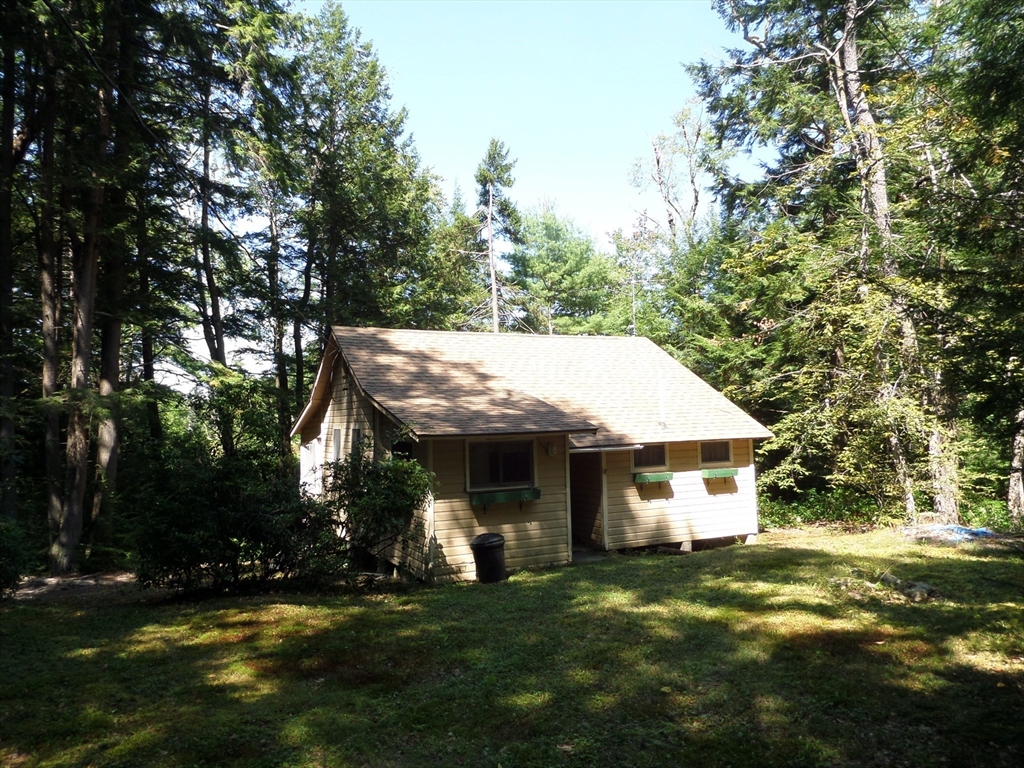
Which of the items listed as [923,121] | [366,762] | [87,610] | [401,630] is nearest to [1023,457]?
[923,121]

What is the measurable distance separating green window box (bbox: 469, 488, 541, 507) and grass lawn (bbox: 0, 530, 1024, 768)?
1995 millimetres

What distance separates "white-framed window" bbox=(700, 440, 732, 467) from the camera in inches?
555

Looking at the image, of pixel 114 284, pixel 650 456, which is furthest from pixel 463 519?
pixel 114 284

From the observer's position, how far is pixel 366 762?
425cm

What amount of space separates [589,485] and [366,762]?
9769 millimetres

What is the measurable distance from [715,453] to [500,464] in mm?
5476

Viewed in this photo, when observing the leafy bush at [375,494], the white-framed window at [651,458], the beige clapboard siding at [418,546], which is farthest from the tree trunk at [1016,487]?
the leafy bush at [375,494]

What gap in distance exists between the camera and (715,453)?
1423 centimetres

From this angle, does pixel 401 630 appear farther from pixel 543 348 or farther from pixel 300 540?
pixel 543 348

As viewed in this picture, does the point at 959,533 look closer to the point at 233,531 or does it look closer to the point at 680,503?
the point at 680,503

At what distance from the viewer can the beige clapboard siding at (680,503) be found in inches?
515

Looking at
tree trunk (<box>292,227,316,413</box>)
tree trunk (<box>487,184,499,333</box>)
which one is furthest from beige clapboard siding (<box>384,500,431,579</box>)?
tree trunk (<box>487,184,499,333</box>)

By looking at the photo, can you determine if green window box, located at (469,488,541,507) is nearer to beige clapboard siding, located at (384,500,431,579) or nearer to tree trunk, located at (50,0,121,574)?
beige clapboard siding, located at (384,500,431,579)

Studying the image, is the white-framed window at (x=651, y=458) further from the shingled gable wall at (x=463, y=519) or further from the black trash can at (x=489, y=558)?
the black trash can at (x=489, y=558)
